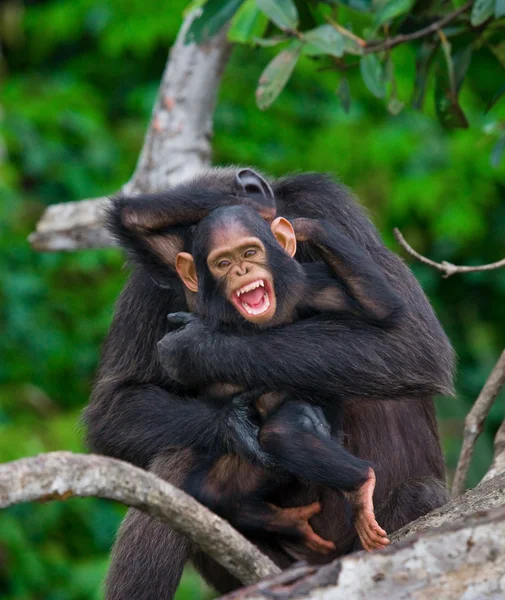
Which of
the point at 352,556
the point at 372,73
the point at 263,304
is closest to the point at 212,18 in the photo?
the point at 372,73

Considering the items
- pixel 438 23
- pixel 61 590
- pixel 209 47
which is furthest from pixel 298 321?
pixel 61 590

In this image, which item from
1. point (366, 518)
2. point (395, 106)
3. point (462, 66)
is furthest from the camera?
point (395, 106)

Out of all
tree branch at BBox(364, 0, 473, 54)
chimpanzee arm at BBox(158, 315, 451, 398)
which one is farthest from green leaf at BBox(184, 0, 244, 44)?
chimpanzee arm at BBox(158, 315, 451, 398)

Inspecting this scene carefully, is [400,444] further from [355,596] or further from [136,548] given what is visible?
[355,596]

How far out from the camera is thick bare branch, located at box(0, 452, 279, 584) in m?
2.31

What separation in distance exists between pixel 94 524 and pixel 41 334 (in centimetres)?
170

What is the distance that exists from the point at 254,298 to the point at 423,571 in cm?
160

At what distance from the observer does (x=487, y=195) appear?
9.71 m

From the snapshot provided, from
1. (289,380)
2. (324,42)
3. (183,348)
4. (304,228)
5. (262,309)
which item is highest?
(324,42)

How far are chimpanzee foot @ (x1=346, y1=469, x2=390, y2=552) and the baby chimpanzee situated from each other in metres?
0.18

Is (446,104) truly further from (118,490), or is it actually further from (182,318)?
(118,490)

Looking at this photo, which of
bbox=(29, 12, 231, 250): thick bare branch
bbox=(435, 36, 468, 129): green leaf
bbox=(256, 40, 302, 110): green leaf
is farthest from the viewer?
bbox=(29, 12, 231, 250): thick bare branch

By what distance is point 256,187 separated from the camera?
4.18 meters

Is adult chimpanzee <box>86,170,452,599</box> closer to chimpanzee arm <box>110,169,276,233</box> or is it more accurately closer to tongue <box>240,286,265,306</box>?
chimpanzee arm <box>110,169,276,233</box>
